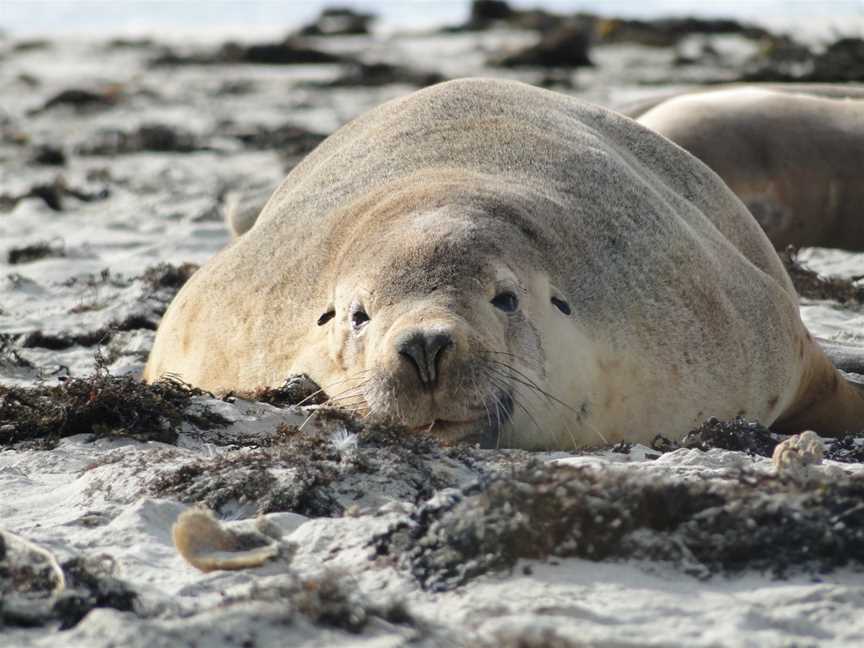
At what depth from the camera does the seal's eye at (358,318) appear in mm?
4438

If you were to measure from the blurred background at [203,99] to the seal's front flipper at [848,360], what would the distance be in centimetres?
61

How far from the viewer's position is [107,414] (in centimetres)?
465

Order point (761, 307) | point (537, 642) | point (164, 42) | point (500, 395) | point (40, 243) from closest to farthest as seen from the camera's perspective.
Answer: point (537, 642) → point (500, 395) → point (761, 307) → point (40, 243) → point (164, 42)

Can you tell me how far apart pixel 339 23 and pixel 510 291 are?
2735 cm

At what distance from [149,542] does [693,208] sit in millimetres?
2950

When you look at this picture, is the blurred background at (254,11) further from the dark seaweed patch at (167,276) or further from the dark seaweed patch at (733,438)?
the dark seaweed patch at (733,438)

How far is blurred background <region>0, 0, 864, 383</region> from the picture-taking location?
7348 millimetres

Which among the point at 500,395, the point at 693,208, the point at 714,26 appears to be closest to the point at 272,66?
the point at 714,26

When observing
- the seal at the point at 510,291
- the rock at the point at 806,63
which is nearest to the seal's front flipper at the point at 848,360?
the seal at the point at 510,291

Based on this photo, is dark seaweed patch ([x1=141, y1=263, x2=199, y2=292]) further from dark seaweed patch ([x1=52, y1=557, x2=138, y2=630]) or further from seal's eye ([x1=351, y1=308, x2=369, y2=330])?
dark seaweed patch ([x1=52, y1=557, x2=138, y2=630])

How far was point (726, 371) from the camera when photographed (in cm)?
498

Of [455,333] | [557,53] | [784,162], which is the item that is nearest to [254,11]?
[557,53]

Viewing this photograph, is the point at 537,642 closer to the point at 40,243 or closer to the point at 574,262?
the point at 574,262

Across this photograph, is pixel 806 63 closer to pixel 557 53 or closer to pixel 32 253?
pixel 557 53
